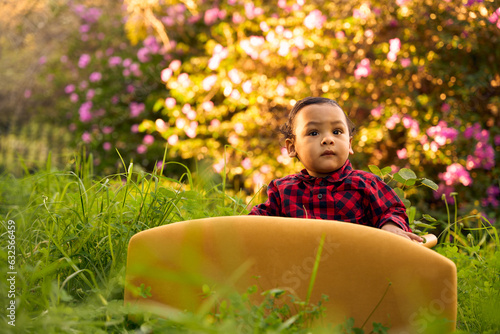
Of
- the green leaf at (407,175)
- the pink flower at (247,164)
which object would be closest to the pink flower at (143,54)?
the pink flower at (247,164)

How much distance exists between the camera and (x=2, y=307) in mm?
1236

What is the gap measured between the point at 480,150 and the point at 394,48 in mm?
910

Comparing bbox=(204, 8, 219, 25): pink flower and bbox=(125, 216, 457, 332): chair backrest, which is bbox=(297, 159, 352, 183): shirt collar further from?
bbox=(204, 8, 219, 25): pink flower

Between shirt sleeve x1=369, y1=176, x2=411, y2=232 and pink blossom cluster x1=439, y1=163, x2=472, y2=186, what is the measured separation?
169 centimetres

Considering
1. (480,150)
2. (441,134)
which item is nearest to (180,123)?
(441,134)

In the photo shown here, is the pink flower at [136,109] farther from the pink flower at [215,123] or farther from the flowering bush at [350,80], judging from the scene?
the pink flower at [215,123]

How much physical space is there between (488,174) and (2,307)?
3.09 metres

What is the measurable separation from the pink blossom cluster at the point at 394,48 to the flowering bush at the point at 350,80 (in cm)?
2

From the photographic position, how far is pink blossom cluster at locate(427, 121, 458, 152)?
10.3 feet

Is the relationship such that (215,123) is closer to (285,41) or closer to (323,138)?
(285,41)

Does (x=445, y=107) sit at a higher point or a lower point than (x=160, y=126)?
higher

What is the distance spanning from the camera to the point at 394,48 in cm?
331

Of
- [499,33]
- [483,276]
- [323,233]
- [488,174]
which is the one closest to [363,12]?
[499,33]

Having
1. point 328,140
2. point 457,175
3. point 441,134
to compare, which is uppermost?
point 328,140
